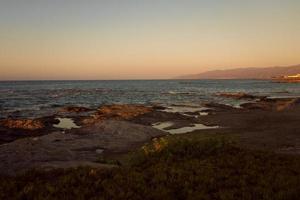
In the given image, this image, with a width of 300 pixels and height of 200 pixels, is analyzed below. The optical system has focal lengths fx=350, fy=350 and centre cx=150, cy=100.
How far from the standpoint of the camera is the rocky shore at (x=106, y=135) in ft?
53.1

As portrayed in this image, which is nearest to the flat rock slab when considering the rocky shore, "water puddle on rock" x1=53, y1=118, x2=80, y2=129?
the rocky shore

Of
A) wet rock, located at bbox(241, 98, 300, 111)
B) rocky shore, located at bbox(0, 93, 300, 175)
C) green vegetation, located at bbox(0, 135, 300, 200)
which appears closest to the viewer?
green vegetation, located at bbox(0, 135, 300, 200)

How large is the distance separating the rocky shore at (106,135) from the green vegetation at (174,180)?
6.29 ft

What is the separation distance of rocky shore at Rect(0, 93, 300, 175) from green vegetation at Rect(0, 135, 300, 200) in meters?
1.92

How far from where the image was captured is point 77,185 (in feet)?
28.9

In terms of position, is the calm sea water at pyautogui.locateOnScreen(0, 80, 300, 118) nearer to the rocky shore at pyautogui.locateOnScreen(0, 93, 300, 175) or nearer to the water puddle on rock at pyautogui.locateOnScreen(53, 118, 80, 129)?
the water puddle on rock at pyautogui.locateOnScreen(53, 118, 80, 129)

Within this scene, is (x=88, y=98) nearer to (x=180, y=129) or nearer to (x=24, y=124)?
(x=24, y=124)

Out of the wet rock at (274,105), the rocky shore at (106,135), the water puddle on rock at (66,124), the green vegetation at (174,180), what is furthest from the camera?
the wet rock at (274,105)

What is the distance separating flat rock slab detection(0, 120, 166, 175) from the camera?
570 inches

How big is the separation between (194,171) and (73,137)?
16042 mm

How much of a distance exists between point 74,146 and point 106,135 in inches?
144

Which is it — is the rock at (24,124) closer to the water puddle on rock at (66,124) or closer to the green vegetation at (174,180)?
the water puddle on rock at (66,124)

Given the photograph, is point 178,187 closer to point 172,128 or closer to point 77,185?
point 77,185

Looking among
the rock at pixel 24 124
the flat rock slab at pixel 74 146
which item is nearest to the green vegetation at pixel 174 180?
the flat rock slab at pixel 74 146
